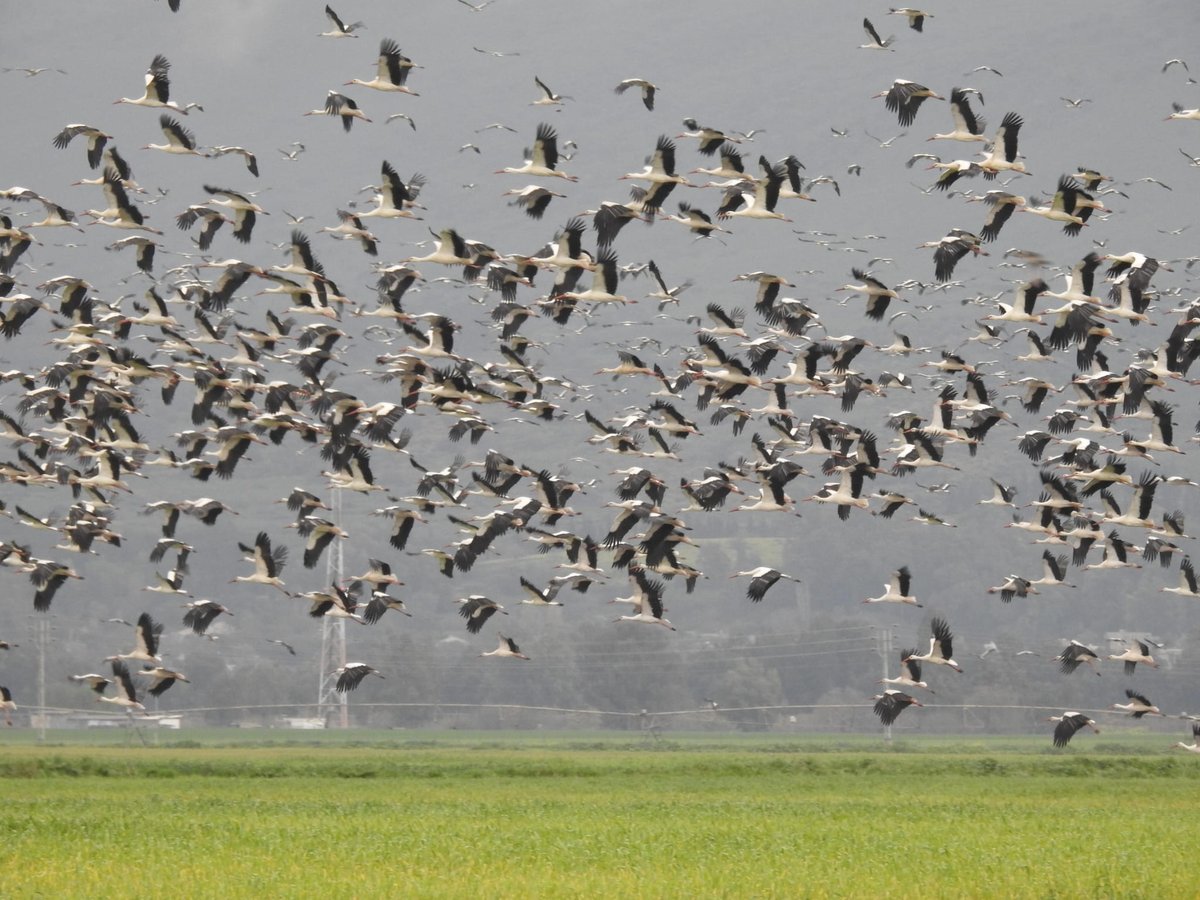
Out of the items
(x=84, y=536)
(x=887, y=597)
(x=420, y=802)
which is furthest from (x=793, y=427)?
(x=84, y=536)

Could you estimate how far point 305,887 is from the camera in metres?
22.8

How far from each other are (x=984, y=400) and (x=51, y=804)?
21.6 m

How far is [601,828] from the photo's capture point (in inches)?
1249

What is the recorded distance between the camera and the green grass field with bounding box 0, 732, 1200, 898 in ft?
77.7

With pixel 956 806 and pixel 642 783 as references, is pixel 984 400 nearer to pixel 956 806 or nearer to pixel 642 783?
pixel 956 806

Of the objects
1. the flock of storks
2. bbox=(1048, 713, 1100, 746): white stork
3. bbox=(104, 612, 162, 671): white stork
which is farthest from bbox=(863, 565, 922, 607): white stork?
bbox=(104, 612, 162, 671): white stork

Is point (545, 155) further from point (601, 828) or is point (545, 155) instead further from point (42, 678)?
point (42, 678)

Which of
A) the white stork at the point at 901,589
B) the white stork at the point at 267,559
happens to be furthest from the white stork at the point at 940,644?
the white stork at the point at 267,559

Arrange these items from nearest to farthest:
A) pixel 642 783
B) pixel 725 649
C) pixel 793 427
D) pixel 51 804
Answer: pixel 51 804, pixel 793 427, pixel 642 783, pixel 725 649

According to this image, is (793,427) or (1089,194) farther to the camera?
(793,427)

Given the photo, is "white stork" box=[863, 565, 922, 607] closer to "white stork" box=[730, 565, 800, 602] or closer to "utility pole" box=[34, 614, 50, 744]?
"white stork" box=[730, 565, 800, 602]

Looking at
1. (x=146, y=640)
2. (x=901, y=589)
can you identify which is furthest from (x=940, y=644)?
(x=146, y=640)

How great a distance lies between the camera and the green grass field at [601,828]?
2369cm

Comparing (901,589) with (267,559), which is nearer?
(267,559)
